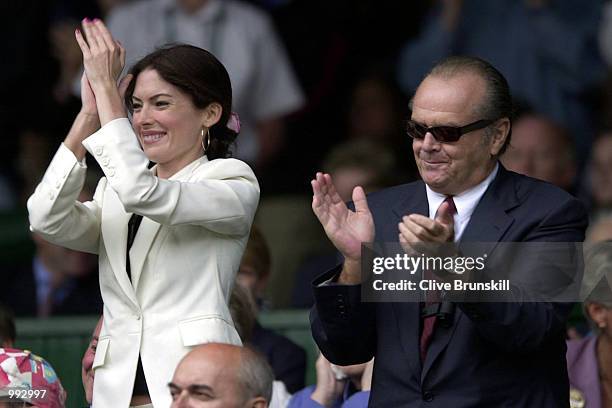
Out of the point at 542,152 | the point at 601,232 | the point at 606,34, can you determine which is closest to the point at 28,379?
the point at 601,232

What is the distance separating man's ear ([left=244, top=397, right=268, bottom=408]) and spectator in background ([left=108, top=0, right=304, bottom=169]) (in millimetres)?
4332

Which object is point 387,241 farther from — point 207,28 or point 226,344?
point 207,28

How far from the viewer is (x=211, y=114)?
489cm

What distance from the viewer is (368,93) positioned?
9.42m

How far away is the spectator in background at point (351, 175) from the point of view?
25.9ft

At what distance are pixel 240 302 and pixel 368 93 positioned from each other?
148 inches

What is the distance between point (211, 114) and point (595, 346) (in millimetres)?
1888

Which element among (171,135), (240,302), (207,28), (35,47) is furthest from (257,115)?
(171,135)

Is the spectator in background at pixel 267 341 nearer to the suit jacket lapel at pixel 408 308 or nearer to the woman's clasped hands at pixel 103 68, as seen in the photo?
the suit jacket lapel at pixel 408 308

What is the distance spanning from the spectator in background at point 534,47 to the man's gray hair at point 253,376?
4602 mm

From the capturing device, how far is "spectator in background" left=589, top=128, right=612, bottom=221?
8375 millimetres

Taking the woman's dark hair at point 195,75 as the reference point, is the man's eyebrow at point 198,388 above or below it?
below

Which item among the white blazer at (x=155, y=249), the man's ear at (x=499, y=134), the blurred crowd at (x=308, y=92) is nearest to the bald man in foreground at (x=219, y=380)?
the white blazer at (x=155, y=249)

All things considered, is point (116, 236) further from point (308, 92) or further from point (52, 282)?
point (308, 92)
